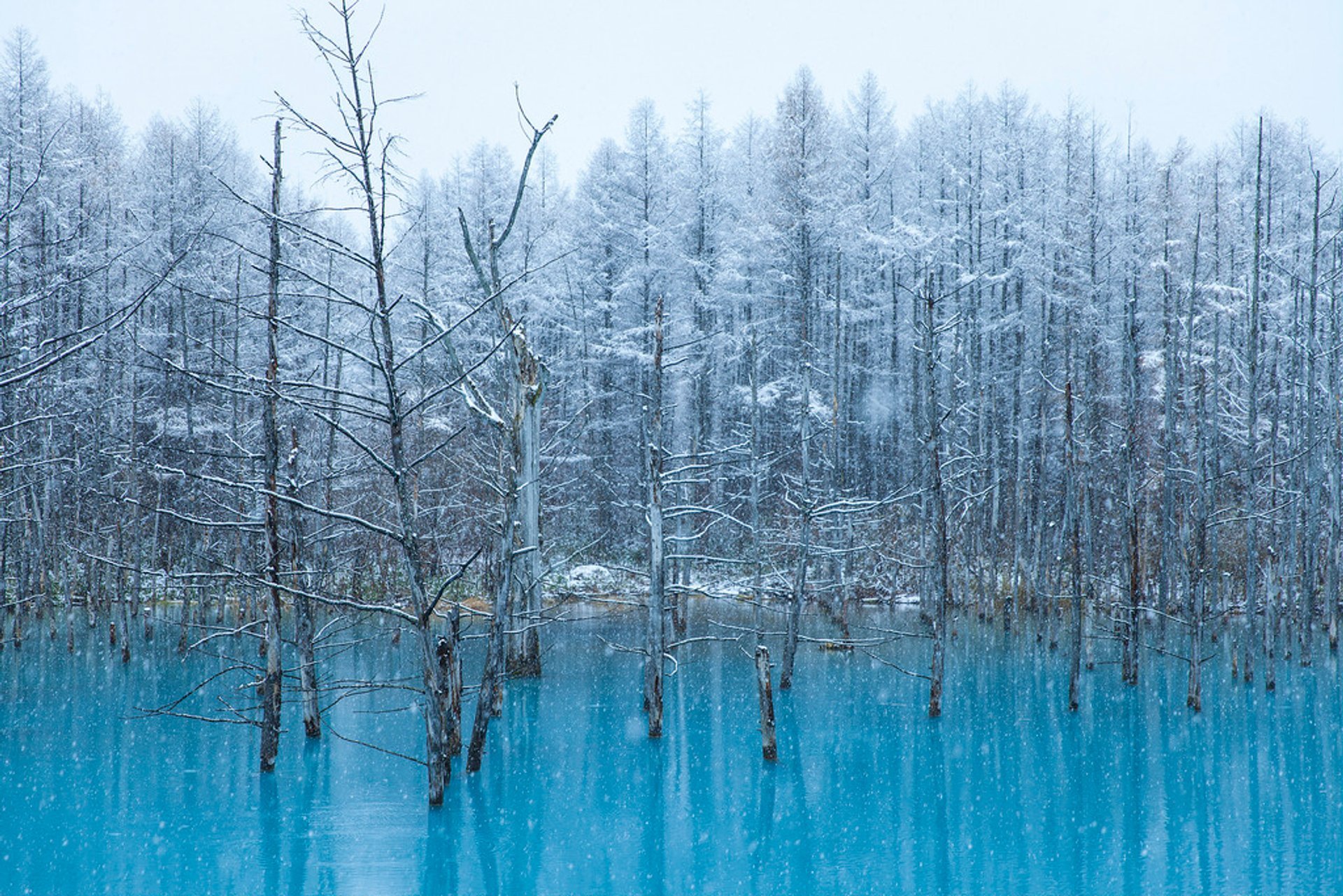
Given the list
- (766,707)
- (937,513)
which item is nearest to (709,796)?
(766,707)

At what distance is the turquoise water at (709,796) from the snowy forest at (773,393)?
0.90 metres

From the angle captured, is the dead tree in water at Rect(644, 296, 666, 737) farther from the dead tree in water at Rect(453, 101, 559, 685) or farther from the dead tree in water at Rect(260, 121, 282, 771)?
the dead tree in water at Rect(260, 121, 282, 771)

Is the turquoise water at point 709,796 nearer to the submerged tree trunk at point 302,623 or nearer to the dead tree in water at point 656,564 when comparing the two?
the submerged tree trunk at point 302,623

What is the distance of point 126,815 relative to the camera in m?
10.5

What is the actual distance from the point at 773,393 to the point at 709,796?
57.0 ft

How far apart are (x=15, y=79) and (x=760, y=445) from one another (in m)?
20.7

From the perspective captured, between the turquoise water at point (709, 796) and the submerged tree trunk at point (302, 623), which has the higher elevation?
the submerged tree trunk at point (302, 623)

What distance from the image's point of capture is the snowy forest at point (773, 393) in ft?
59.3

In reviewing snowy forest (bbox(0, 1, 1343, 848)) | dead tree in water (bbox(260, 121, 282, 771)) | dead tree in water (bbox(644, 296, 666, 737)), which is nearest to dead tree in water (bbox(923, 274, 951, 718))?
snowy forest (bbox(0, 1, 1343, 848))

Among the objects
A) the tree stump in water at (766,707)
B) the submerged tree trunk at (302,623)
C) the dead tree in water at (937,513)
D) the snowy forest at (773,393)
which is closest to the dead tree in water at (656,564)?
the snowy forest at (773,393)

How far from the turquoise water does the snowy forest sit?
2.96ft

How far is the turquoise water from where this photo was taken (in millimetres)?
9180

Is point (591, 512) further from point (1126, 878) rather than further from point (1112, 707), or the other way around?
point (1126, 878)

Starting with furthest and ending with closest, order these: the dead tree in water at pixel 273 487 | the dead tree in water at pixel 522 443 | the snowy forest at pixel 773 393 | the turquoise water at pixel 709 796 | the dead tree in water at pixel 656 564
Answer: the snowy forest at pixel 773 393, the dead tree in water at pixel 656 564, the dead tree in water at pixel 522 443, the dead tree in water at pixel 273 487, the turquoise water at pixel 709 796
